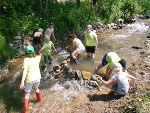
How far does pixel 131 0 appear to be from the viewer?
88.7ft

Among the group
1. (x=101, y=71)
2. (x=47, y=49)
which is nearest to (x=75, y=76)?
(x=101, y=71)

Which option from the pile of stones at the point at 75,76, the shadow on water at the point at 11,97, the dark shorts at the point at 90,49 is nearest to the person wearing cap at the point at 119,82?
the pile of stones at the point at 75,76

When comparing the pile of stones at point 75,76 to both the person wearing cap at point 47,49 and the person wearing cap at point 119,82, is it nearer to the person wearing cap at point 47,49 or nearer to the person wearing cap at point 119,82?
the person wearing cap at point 47,49

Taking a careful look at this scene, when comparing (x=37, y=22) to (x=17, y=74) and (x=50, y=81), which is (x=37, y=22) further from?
(x=50, y=81)

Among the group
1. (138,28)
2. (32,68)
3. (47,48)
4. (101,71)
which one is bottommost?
(138,28)

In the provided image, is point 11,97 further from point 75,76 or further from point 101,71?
point 101,71

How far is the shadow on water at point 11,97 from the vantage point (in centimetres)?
918

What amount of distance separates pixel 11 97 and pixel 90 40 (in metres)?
5.16

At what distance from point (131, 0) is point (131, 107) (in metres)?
21.1

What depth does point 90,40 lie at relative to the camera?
13266 mm

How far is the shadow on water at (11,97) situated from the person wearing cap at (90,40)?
4325mm

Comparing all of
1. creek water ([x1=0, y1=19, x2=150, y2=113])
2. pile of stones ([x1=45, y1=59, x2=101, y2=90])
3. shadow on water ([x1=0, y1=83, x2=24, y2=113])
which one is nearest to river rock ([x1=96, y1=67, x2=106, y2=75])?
creek water ([x1=0, y1=19, x2=150, y2=113])

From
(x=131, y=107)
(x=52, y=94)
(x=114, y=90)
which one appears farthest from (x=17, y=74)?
(x=131, y=107)

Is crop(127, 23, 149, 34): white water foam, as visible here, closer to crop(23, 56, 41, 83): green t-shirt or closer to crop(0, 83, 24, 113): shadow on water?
crop(0, 83, 24, 113): shadow on water
